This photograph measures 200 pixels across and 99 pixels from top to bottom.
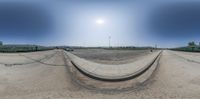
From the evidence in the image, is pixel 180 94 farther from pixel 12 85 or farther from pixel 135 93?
pixel 12 85

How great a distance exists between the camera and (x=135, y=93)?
21.6ft

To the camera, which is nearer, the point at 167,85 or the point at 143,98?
the point at 143,98

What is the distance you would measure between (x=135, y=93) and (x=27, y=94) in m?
3.75

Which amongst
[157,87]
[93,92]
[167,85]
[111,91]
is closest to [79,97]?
[93,92]

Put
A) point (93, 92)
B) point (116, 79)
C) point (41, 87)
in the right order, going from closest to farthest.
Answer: point (93, 92) < point (41, 87) < point (116, 79)

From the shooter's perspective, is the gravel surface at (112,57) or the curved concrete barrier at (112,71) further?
the gravel surface at (112,57)

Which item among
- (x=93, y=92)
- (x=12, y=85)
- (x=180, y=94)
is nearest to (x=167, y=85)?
(x=180, y=94)

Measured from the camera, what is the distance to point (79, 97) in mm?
6117

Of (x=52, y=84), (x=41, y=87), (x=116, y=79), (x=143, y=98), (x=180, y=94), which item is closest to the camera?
(x=143, y=98)

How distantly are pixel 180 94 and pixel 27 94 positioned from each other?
206 inches

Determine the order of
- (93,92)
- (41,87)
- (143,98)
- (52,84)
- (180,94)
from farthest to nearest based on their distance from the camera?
(52,84), (41,87), (93,92), (180,94), (143,98)

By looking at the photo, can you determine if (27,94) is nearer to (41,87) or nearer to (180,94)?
(41,87)

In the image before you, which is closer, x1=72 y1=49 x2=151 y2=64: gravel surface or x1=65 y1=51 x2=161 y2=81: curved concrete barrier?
x1=65 y1=51 x2=161 y2=81: curved concrete barrier

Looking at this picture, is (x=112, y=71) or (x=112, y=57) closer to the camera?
(x=112, y=71)
